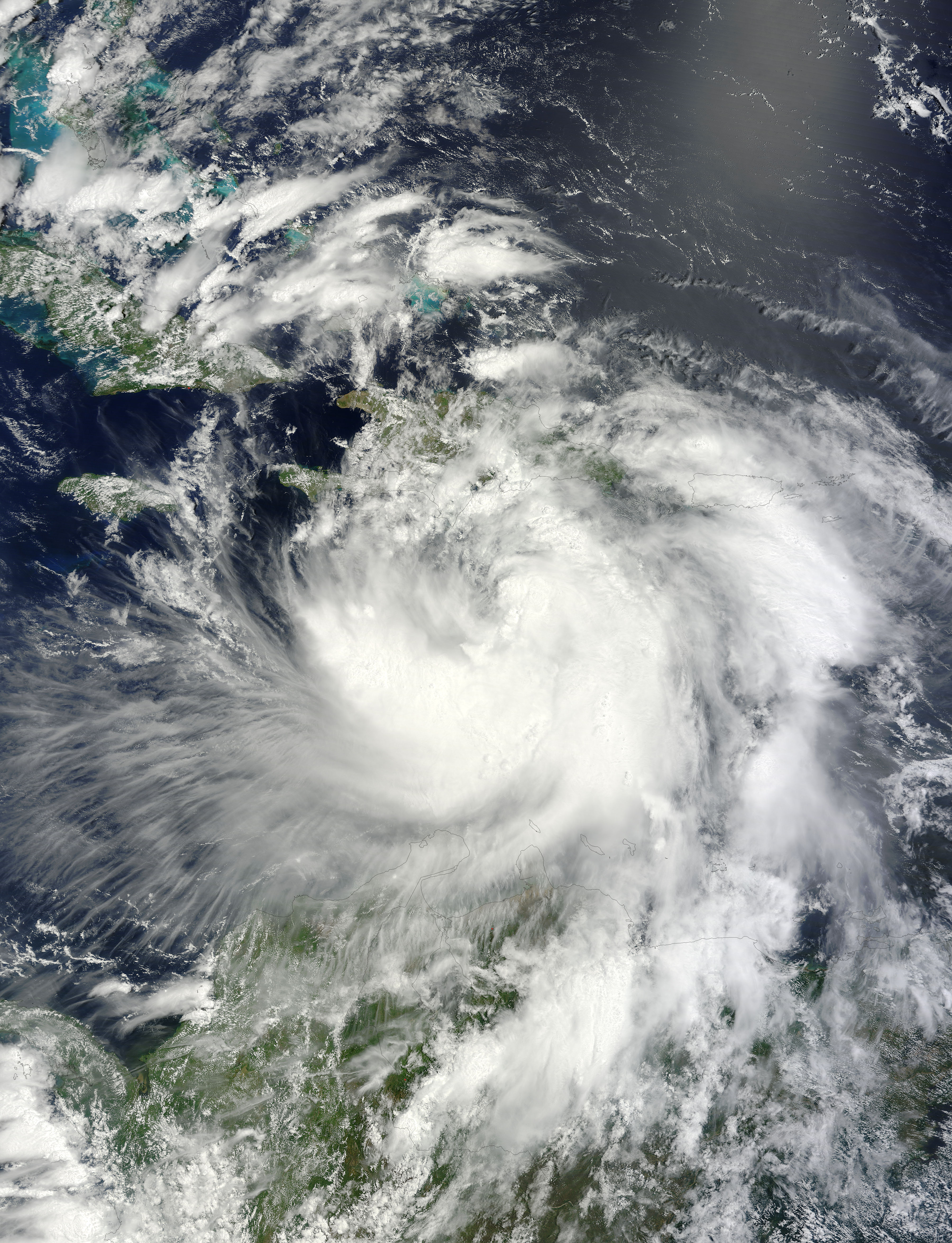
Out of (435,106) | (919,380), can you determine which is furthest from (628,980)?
(435,106)

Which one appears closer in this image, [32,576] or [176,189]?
[32,576]

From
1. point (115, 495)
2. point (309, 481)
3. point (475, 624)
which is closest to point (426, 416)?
point (309, 481)

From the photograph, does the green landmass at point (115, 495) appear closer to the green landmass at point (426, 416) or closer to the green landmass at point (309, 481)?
the green landmass at point (309, 481)

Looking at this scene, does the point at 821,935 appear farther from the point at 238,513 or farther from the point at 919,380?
the point at 238,513

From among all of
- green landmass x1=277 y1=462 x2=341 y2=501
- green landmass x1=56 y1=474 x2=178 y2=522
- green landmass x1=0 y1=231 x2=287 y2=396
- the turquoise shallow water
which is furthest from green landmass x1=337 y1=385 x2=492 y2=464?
green landmass x1=56 y1=474 x2=178 y2=522

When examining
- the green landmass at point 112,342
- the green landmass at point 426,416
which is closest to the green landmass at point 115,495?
the green landmass at point 112,342

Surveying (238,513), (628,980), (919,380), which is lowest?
(628,980)

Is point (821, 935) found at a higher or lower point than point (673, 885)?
higher

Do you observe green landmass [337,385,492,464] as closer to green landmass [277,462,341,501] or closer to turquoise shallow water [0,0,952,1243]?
turquoise shallow water [0,0,952,1243]
